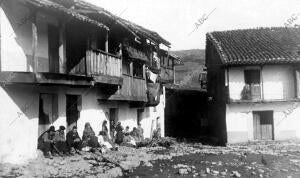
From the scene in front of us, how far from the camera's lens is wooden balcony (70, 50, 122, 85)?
14656 millimetres

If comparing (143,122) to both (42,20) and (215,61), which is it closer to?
(215,61)

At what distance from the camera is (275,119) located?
2278 cm

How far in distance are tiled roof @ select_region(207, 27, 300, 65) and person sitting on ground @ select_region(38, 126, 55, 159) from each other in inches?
528

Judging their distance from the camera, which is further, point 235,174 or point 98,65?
point 98,65

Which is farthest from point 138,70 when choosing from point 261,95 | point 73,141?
point 73,141

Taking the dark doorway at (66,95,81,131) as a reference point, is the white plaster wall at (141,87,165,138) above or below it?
below

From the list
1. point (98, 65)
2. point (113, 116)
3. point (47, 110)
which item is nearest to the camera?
point (47, 110)

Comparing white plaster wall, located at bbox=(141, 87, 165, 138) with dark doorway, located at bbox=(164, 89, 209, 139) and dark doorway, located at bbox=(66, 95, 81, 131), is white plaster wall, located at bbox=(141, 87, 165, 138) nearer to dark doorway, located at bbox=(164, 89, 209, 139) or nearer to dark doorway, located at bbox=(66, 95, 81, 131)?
dark doorway, located at bbox=(164, 89, 209, 139)

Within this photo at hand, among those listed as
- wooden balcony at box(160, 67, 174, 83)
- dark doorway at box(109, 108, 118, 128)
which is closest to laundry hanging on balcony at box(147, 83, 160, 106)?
dark doorway at box(109, 108, 118, 128)

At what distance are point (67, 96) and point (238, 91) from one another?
40.6ft

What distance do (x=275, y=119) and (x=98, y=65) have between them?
13386 millimetres

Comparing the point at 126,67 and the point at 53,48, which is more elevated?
the point at 53,48

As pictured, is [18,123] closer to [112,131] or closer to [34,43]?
[34,43]

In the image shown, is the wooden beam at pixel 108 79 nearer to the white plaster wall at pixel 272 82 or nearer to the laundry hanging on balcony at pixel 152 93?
the laundry hanging on balcony at pixel 152 93
